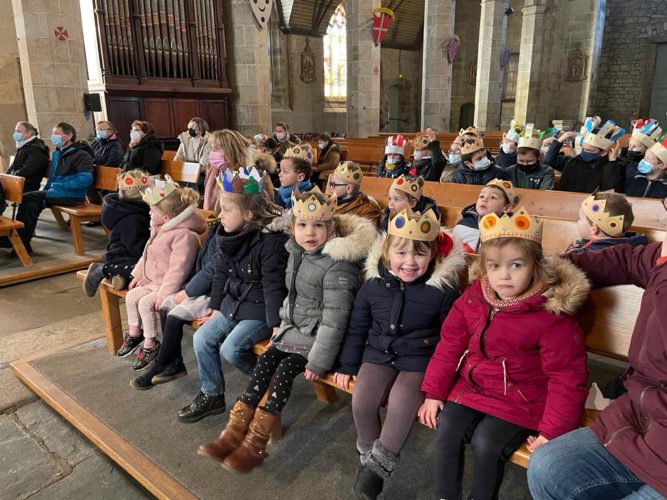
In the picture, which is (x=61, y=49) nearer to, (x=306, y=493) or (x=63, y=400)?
(x=63, y=400)

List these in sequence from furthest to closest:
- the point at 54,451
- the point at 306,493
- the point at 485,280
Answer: the point at 54,451
the point at 306,493
the point at 485,280

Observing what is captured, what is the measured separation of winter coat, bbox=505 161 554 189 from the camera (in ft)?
15.3

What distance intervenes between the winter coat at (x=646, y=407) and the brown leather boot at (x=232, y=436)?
1362 millimetres

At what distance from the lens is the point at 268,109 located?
10.3 m

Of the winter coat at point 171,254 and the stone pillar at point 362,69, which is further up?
the stone pillar at point 362,69

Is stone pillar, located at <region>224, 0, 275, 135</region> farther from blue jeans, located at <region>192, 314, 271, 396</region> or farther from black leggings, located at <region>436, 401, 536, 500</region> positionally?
black leggings, located at <region>436, 401, 536, 500</region>

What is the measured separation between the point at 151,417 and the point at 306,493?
994 mm

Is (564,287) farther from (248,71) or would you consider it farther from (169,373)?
(248,71)

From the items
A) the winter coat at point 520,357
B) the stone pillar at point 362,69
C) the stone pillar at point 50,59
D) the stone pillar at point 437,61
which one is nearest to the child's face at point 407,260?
the winter coat at point 520,357

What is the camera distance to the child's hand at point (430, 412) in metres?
1.89

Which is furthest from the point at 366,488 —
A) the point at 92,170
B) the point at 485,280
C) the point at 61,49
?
the point at 61,49

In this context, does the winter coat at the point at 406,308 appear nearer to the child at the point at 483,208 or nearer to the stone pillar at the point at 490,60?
the child at the point at 483,208

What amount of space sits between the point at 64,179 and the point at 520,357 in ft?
18.7

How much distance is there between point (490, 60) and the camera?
13.8m
